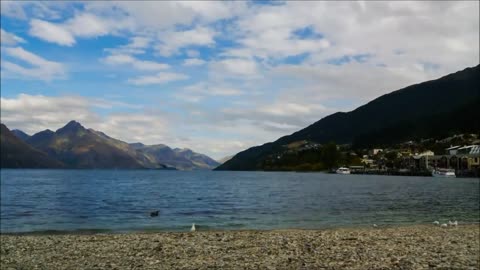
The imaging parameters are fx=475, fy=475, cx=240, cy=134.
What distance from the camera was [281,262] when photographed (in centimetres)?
2016

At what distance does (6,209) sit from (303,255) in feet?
158

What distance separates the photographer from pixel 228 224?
42.0 metres

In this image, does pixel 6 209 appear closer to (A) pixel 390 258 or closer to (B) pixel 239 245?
(B) pixel 239 245

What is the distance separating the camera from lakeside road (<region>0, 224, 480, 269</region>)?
1981cm

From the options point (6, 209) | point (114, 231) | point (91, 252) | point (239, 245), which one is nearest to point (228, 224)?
point (114, 231)

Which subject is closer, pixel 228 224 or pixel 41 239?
pixel 41 239

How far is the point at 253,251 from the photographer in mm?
23500

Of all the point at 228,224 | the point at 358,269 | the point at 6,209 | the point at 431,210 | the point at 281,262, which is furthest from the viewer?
the point at 6,209

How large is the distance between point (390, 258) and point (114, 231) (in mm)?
23845

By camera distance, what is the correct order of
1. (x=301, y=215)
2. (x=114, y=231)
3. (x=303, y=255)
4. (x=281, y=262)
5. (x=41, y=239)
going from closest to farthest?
1. (x=281, y=262)
2. (x=303, y=255)
3. (x=41, y=239)
4. (x=114, y=231)
5. (x=301, y=215)

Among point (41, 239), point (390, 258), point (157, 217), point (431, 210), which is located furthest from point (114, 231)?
point (431, 210)

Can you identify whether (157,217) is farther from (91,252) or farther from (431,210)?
(431,210)

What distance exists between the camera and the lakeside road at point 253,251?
19812 mm

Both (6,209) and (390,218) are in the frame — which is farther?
(6,209)
